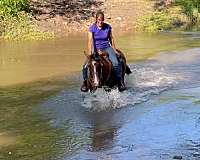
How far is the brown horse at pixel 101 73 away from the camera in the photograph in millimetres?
11875

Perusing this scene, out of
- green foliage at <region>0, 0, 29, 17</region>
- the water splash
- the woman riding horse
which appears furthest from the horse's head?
green foliage at <region>0, 0, 29, 17</region>

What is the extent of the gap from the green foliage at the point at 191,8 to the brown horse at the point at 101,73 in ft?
52.4

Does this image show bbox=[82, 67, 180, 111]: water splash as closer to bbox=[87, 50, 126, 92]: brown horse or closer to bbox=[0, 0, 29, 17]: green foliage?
bbox=[87, 50, 126, 92]: brown horse

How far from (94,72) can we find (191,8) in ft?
57.7

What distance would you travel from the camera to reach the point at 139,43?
73.5 ft

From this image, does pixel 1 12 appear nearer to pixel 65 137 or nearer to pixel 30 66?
pixel 30 66

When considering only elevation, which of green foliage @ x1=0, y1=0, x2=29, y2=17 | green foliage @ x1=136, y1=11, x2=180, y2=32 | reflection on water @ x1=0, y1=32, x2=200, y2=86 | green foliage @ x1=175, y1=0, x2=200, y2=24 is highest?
green foliage @ x1=0, y1=0, x2=29, y2=17

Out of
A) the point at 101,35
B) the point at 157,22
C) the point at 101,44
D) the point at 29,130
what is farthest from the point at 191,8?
the point at 29,130

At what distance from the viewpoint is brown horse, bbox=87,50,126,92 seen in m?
11.9

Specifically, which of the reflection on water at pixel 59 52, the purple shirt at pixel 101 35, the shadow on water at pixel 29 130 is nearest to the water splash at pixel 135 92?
the purple shirt at pixel 101 35

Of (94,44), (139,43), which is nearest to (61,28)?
(139,43)

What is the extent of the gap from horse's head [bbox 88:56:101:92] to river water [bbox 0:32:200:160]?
19.6 inches

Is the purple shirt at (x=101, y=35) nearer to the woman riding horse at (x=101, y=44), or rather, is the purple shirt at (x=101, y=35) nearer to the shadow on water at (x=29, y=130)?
the woman riding horse at (x=101, y=44)

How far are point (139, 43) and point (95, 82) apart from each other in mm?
10782
